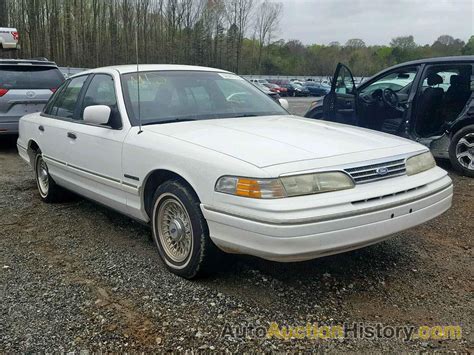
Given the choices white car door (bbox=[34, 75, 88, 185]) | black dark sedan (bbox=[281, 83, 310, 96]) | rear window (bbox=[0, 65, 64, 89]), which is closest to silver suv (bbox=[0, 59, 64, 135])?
rear window (bbox=[0, 65, 64, 89])

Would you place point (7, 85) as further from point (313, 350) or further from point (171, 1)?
point (171, 1)

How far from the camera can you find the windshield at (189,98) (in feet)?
12.4

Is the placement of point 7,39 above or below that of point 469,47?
below

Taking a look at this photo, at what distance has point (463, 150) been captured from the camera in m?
6.38

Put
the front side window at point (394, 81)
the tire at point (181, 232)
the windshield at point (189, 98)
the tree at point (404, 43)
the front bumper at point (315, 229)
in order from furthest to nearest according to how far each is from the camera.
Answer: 1. the tree at point (404, 43)
2. the front side window at point (394, 81)
3. the windshield at point (189, 98)
4. the tire at point (181, 232)
5. the front bumper at point (315, 229)

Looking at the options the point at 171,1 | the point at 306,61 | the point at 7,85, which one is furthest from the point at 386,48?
the point at 7,85

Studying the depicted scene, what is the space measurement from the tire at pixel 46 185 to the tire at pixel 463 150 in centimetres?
515

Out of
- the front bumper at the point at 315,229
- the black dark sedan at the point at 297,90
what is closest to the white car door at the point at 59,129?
the front bumper at the point at 315,229

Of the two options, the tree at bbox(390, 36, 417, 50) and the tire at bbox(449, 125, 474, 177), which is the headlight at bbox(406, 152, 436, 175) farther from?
the tree at bbox(390, 36, 417, 50)

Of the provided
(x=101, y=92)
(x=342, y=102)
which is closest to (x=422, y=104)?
(x=342, y=102)

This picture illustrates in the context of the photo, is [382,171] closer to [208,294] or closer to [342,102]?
[208,294]

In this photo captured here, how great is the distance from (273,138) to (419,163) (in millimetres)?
1047

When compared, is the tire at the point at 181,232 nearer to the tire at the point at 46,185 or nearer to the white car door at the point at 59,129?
the white car door at the point at 59,129

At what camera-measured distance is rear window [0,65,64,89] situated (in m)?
8.09
